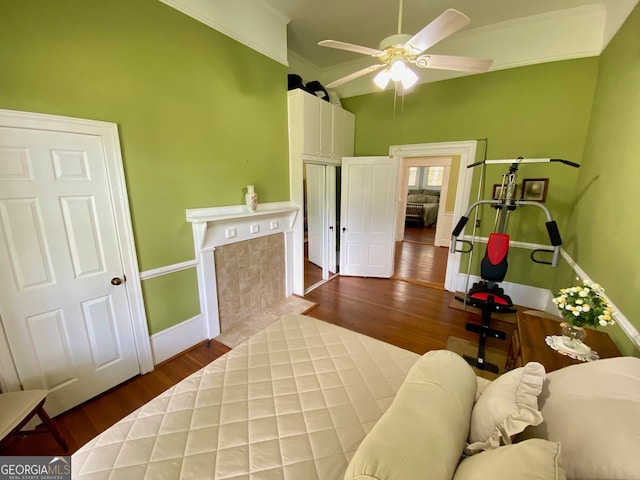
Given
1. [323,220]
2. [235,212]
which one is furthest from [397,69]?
[323,220]

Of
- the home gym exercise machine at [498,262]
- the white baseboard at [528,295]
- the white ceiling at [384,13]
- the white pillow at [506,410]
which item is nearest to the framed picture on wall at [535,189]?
the home gym exercise machine at [498,262]

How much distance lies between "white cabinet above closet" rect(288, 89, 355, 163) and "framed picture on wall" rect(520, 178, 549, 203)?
2.50 metres

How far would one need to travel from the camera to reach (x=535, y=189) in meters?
3.21

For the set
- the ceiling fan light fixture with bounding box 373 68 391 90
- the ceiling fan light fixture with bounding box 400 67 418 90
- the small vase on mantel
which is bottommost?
the small vase on mantel

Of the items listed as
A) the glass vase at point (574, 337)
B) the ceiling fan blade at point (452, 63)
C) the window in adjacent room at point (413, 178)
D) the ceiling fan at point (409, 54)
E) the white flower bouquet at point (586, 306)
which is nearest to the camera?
the white flower bouquet at point (586, 306)

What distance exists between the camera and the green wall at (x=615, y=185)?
5.53 ft

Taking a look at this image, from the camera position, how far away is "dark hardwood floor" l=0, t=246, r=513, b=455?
1.77 metres

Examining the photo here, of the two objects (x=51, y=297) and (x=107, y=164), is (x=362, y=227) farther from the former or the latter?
(x=51, y=297)

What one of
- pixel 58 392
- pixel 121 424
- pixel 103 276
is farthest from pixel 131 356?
pixel 121 424

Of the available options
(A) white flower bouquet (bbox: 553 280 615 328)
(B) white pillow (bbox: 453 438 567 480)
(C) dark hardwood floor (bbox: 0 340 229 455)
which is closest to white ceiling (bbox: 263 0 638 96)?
(A) white flower bouquet (bbox: 553 280 615 328)

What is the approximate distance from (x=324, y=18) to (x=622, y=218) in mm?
3302

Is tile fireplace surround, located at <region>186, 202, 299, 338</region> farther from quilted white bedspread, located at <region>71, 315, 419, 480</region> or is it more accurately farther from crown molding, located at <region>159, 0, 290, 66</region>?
crown molding, located at <region>159, 0, 290, 66</region>

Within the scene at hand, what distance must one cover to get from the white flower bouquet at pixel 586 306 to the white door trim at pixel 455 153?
2337 millimetres

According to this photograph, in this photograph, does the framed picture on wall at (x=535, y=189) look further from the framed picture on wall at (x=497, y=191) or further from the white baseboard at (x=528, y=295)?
the white baseboard at (x=528, y=295)
